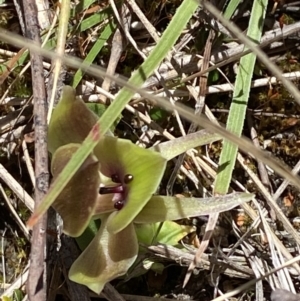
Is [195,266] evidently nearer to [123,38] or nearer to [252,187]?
[252,187]

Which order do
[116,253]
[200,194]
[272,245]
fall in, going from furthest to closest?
[200,194], [272,245], [116,253]

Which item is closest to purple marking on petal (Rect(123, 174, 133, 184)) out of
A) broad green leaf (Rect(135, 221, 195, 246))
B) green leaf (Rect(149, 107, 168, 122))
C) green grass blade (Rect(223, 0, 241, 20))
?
broad green leaf (Rect(135, 221, 195, 246))

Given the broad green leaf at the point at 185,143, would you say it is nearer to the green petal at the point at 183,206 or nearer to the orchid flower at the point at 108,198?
the orchid flower at the point at 108,198

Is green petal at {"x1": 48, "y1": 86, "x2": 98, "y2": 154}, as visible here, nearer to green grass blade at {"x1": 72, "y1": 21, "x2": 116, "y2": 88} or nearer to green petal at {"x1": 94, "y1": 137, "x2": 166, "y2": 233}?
green petal at {"x1": 94, "y1": 137, "x2": 166, "y2": 233}

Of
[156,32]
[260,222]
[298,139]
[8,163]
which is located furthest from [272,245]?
[8,163]

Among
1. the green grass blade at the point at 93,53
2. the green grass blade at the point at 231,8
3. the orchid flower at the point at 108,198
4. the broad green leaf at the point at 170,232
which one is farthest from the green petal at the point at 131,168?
the green grass blade at the point at 231,8

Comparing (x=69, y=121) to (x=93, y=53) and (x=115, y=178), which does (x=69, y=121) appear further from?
(x=93, y=53)

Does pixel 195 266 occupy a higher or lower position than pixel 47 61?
lower
